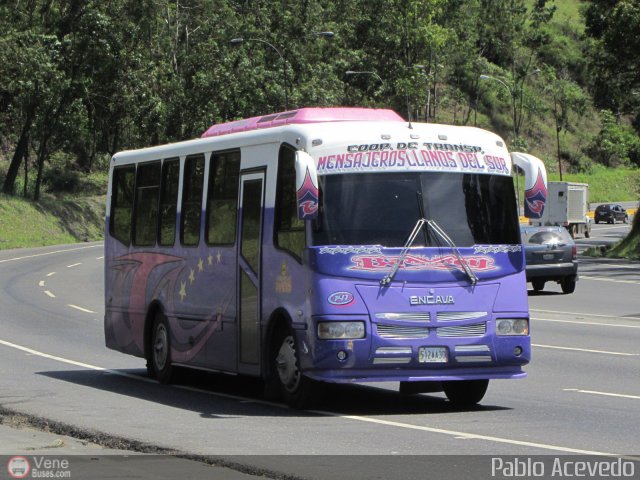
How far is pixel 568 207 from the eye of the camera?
76.9 meters

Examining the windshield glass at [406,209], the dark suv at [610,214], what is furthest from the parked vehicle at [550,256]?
the dark suv at [610,214]

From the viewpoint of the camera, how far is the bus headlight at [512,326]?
13.0 metres

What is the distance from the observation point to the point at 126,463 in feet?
32.0

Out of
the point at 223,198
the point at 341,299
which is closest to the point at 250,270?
the point at 223,198

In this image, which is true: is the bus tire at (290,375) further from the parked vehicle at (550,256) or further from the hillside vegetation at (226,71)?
the hillside vegetation at (226,71)

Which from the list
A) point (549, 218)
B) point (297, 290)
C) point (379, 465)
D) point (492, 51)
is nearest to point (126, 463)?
point (379, 465)

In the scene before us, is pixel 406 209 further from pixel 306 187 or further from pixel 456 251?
pixel 306 187

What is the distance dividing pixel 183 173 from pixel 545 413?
5.47 meters

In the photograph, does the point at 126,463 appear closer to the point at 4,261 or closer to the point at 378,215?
the point at 378,215

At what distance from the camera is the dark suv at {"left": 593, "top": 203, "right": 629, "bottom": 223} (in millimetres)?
99438

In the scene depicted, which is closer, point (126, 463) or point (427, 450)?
point (126, 463)

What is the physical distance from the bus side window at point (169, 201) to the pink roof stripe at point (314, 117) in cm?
87

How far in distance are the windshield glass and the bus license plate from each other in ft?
3.40

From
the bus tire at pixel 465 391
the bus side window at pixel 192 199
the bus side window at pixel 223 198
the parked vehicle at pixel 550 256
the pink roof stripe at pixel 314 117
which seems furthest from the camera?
the parked vehicle at pixel 550 256
